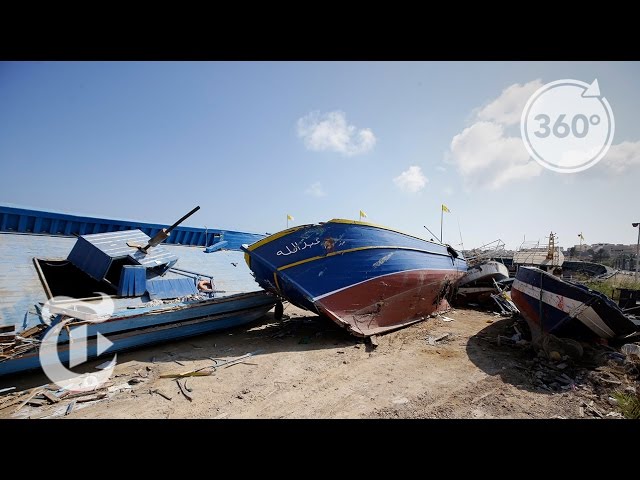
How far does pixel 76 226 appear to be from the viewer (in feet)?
29.2

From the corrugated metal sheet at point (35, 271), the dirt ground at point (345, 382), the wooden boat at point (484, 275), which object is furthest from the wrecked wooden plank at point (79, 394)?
the wooden boat at point (484, 275)

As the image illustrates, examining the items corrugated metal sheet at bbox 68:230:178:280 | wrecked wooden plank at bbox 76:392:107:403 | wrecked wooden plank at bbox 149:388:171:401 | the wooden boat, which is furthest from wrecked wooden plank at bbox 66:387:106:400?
the wooden boat

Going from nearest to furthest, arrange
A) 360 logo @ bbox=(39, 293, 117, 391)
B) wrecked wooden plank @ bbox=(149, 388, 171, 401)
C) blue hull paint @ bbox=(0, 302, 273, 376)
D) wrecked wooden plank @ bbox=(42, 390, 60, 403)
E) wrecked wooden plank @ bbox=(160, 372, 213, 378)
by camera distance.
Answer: wrecked wooden plank @ bbox=(42, 390, 60, 403) → wrecked wooden plank @ bbox=(149, 388, 171, 401) → blue hull paint @ bbox=(0, 302, 273, 376) → 360 logo @ bbox=(39, 293, 117, 391) → wrecked wooden plank @ bbox=(160, 372, 213, 378)

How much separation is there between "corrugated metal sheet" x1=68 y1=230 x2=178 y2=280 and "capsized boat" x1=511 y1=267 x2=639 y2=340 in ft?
28.4

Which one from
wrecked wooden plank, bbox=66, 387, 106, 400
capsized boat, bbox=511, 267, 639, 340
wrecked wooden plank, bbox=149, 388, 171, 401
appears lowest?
wrecked wooden plank, bbox=66, 387, 106, 400

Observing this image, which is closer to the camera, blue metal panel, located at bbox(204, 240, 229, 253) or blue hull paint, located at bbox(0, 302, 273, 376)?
blue hull paint, located at bbox(0, 302, 273, 376)

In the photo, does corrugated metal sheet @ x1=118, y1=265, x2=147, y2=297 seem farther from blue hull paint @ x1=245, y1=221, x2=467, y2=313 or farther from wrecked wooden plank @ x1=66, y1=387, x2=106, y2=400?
wrecked wooden plank @ x1=66, y1=387, x2=106, y2=400

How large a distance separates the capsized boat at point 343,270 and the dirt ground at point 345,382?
0.73m

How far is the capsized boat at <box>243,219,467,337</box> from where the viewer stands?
655cm

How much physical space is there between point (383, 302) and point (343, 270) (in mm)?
1502

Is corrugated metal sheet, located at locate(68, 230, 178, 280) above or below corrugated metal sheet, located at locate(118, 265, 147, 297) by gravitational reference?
above
